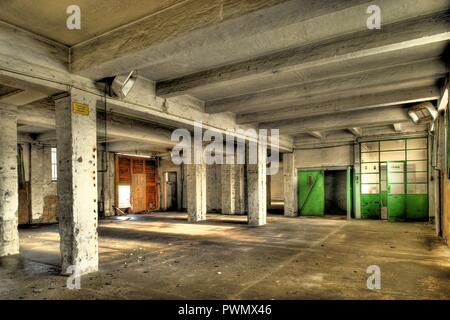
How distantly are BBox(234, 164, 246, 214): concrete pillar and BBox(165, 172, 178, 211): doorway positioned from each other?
464 cm

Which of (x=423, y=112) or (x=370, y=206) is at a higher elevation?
(x=423, y=112)

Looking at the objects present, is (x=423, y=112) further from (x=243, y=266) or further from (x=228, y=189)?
(x=228, y=189)

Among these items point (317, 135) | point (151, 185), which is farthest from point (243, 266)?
point (151, 185)

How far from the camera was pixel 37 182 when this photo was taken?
38.0ft

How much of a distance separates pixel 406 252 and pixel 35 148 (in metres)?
12.8

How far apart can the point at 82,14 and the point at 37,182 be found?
10.3 metres

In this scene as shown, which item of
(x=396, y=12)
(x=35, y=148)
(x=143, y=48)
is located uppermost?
(x=396, y=12)

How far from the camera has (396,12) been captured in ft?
10.8

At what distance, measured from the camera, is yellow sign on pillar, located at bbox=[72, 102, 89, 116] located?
182 inches

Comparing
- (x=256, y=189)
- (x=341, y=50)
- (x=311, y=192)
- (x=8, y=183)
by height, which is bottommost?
(x=311, y=192)

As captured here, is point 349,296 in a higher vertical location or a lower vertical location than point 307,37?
lower
